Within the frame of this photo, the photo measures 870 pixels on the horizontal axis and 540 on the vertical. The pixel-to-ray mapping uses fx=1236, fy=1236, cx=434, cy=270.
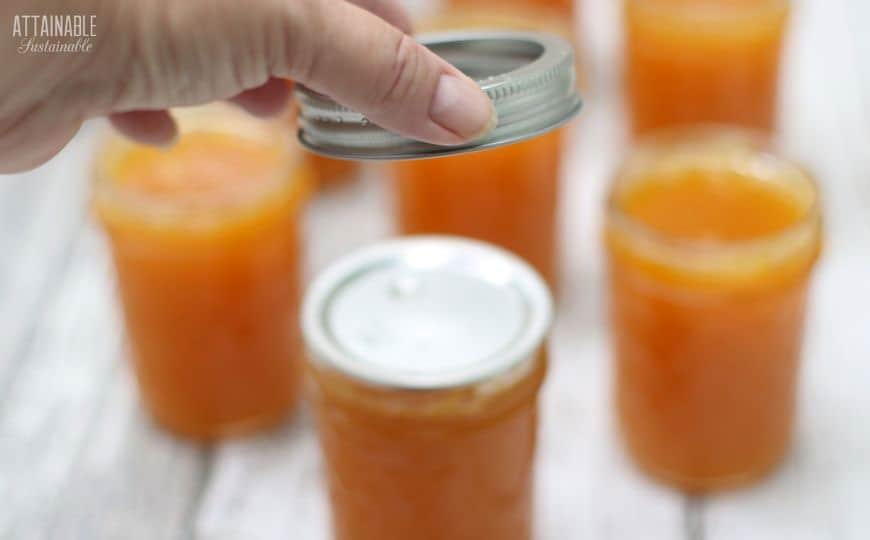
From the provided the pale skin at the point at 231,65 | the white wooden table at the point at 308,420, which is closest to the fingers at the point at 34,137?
the pale skin at the point at 231,65

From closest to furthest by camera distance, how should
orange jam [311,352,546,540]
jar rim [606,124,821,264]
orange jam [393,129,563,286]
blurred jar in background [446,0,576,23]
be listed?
orange jam [311,352,546,540] < jar rim [606,124,821,264] < orange jam [393,129,563,286] < blurred jar in background [446,0,576,23]

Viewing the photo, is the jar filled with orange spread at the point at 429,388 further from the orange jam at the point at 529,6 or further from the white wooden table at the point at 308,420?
the orange jam at the point at 529,6

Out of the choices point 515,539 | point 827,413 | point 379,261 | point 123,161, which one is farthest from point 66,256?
point 827,413

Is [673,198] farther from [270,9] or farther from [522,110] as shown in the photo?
[270,9]

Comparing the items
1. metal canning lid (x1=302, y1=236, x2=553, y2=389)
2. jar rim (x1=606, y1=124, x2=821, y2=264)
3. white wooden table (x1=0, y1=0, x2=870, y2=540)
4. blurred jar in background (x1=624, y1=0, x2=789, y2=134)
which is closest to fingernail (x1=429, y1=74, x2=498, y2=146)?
metal canning lid (x1=302, y1=236, x2=553, y2=389)

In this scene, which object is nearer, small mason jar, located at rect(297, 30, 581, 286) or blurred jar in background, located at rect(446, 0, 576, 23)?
small mason jar, located at rect(297, 30, 581, 286)

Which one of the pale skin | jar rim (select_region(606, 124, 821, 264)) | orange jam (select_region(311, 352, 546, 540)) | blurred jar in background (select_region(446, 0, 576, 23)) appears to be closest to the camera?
the pale skin

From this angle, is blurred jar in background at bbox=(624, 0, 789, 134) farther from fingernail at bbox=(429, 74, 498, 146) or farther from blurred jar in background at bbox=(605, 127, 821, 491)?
fingernail at bbox=(429, 74, 498, 146)
